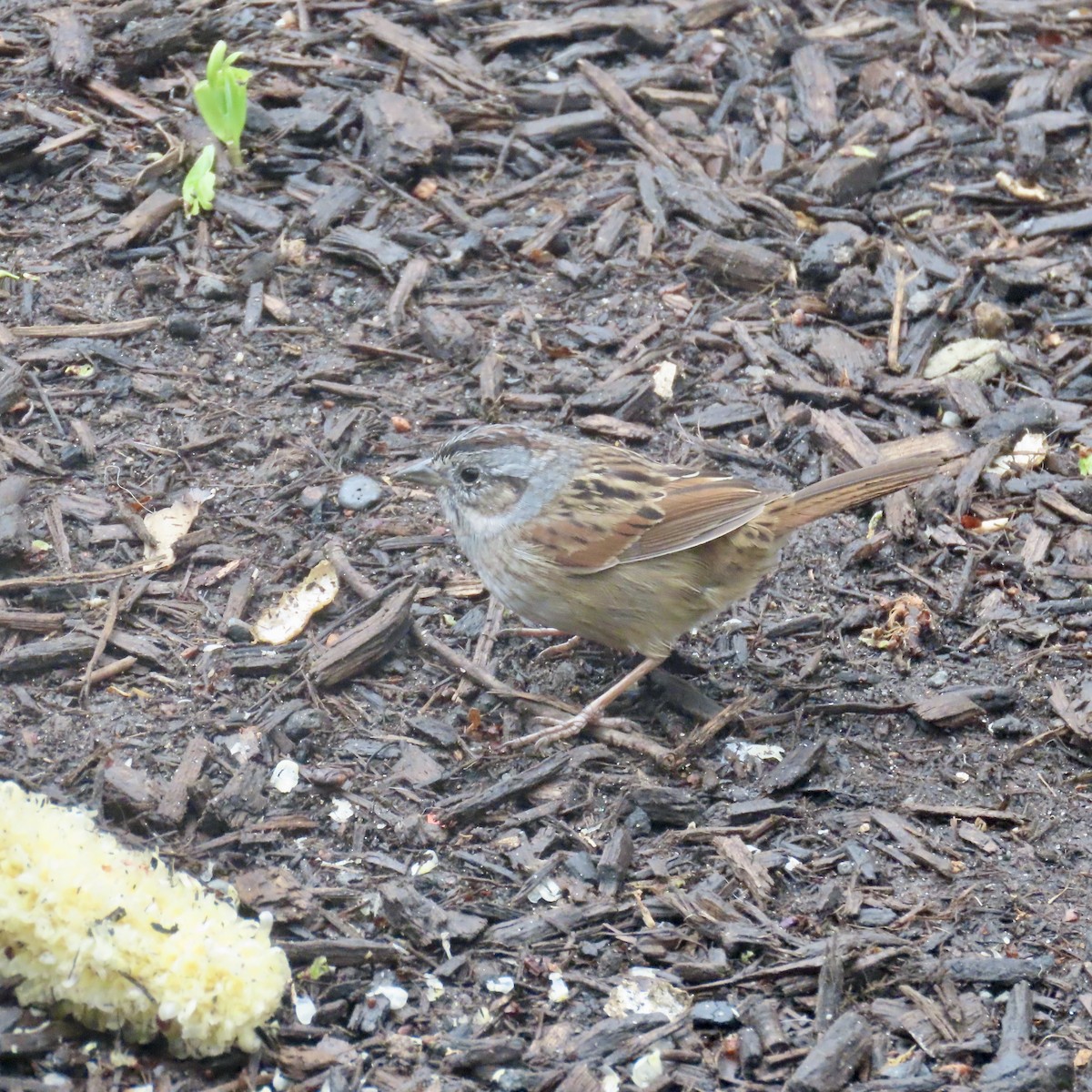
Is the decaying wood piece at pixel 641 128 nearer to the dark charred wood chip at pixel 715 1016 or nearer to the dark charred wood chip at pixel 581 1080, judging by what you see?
the dark charred wood chip at pixel 715 1016

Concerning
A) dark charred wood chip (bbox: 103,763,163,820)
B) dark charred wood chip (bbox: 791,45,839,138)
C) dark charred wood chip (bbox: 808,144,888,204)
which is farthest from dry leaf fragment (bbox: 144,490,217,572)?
dark charred wood chip (bbox: 791,45,839,138)

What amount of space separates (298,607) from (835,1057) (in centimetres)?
251

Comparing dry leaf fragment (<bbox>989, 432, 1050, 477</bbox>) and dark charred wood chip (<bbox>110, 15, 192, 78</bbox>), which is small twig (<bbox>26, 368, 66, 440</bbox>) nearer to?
dark charred wood chip (<bbox>110, 15, 192, 78</bbox>)

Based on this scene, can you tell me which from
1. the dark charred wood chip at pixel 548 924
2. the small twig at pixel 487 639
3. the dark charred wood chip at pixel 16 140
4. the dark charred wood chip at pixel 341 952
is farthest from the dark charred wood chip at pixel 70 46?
the dark charred wood chip at pixel 548 924

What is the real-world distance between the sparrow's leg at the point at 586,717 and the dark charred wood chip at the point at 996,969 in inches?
59.8

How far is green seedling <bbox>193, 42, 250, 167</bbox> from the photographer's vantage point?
6.36 metres

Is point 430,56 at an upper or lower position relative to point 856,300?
upper

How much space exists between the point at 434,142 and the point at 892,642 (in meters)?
3.44

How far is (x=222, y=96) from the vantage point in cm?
641

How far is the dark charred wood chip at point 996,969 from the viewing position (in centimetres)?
388

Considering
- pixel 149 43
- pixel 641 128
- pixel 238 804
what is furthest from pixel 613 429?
pixel 149 43

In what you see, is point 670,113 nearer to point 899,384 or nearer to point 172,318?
point 899,384

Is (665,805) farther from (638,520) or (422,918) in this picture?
(638,520)

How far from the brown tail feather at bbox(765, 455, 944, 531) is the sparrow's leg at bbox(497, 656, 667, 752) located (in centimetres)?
70
